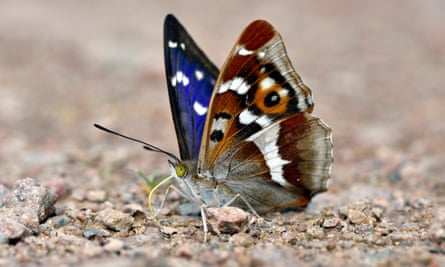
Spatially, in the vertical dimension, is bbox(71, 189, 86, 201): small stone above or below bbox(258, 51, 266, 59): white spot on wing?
below

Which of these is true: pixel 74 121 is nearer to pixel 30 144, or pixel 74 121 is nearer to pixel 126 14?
pixel 30 144

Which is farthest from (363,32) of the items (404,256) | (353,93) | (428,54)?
(404,256)

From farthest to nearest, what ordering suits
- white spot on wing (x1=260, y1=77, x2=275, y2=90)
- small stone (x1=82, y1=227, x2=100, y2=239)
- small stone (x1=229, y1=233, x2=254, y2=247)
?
white spot on wing (x1=260, y1=77, x2=275, y2=90) → small stone (x1=82, y1=227, x2=100, y2=239) → small stone (x1=229, y1=233, x2=254, y2=247)

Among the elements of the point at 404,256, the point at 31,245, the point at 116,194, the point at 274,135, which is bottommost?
the point at 31,245

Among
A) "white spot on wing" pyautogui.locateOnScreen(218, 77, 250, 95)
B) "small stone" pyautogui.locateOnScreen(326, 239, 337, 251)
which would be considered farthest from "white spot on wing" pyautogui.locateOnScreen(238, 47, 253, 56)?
"small stone" pyautogui.locateOnScreen(326, 239, 337, 251)

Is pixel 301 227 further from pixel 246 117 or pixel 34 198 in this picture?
pixel 34 198

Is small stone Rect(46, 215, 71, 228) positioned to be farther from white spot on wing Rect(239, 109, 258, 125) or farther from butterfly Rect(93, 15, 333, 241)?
white spot on wing Rect(239, 109, 258, 125)

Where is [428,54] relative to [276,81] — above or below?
above
